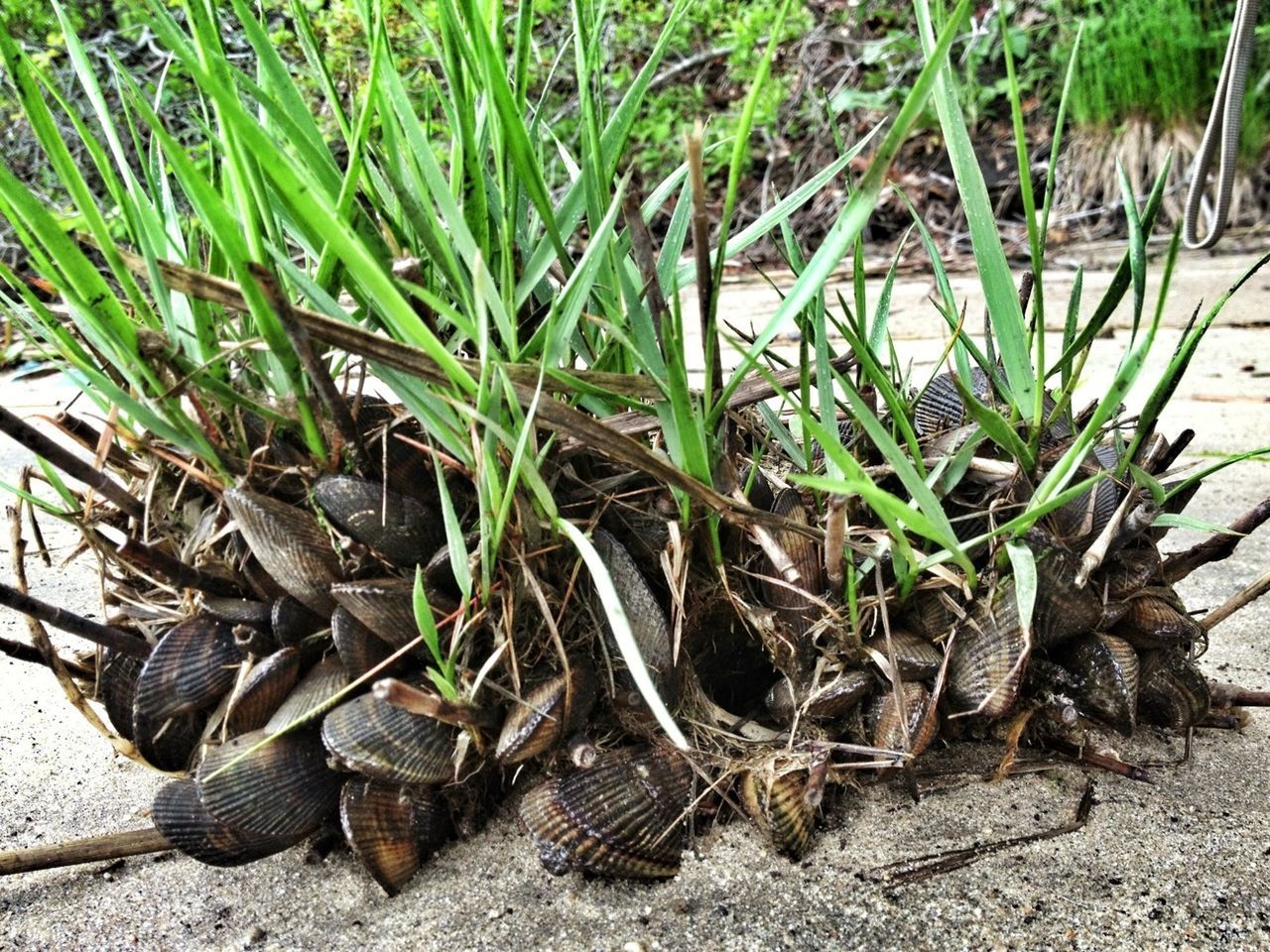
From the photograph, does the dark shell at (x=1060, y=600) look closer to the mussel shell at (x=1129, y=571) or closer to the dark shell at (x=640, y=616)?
the mussel shell at (x=1129, y=571)

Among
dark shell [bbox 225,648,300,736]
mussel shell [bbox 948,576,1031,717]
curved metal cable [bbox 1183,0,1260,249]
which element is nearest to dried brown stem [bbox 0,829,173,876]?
dark shell [bbox 225,648,300,736]

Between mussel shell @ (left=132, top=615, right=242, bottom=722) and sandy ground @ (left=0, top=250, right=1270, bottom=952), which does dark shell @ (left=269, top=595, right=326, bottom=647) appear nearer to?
mussel shell @ (left=132, top=615, right=242, bottom=722)

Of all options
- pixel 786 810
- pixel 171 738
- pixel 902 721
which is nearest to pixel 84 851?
pixel 171 738

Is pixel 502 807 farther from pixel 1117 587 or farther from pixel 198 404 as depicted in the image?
pixel 1117 587

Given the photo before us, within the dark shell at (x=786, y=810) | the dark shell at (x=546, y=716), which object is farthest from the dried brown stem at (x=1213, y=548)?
the dark shell at (x=546, y=716)

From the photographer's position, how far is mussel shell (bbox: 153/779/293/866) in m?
0.83

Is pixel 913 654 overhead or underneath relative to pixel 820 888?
overhead

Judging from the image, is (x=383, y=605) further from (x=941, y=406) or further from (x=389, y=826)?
(x=941, y=406)

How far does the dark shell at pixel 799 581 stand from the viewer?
859 millimetres

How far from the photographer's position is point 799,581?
86cm

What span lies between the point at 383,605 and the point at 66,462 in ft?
0.90

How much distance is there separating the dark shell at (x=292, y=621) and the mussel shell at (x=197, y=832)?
0.14m

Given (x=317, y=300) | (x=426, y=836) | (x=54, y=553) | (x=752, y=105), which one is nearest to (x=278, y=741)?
(x=426, y=836)

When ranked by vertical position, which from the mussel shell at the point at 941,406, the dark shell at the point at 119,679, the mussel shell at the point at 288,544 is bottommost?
the dark shell at the point at 119,679
